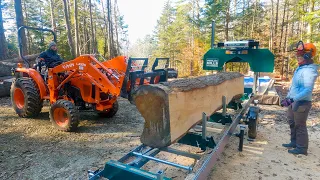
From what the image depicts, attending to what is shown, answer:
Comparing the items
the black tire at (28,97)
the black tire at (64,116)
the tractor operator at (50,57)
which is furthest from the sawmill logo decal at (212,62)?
the black tire at (28,97)

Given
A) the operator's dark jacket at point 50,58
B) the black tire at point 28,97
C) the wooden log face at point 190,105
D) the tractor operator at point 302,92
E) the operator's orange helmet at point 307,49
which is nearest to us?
the wooden log face at point 190,105

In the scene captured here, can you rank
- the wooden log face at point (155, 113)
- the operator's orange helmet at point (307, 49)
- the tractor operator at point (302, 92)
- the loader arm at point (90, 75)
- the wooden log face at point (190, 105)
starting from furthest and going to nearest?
the loader arm at point (90, 75) → the operator's orange helmet at point (307, 49) → the tractor operator at point (302, 92) → the wooden log face at point (190, 105) → the wooden log face at point (155, 113)

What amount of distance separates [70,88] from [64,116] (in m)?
0.79

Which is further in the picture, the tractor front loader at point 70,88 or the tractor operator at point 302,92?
the tractor front loader at point 70,88

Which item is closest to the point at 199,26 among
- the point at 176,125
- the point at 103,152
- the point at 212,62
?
the point at 212,62

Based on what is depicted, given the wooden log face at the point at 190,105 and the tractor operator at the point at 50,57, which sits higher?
the tractor operator at the point at 50,57

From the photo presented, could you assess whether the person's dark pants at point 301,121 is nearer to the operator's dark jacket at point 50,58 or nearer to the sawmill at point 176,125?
the sawmill at point 176,125

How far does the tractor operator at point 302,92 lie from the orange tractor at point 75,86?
2.81 metres

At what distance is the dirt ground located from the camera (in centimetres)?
337

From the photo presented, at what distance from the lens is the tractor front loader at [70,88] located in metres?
4.78

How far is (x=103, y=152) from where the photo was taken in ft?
13.2

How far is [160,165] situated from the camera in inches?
140

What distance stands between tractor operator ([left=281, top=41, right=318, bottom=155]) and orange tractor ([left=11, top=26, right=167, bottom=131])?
2.81 metres

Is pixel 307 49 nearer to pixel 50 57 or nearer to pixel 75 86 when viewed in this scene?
pixel 75 86
